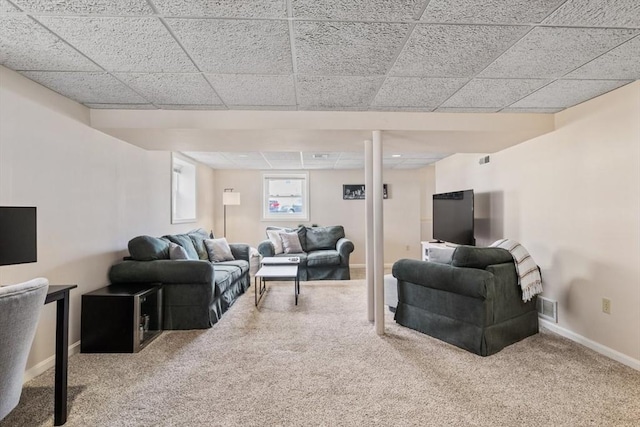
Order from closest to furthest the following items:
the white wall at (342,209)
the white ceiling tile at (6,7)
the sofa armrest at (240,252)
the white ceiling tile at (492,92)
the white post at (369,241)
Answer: the white ceiling tile at (6,7)
the white ceiling tile at (492,92)
the white post at (369,241)
the sofa armrest at (240,252)
the white wall at (342,209)

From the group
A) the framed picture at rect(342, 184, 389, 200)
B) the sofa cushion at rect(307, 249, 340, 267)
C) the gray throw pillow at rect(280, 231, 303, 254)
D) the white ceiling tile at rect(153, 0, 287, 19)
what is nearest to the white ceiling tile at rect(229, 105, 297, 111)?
the white ceiling tile at rect(153, 0, 287, 19)

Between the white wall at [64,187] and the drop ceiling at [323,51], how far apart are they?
0.24 metres

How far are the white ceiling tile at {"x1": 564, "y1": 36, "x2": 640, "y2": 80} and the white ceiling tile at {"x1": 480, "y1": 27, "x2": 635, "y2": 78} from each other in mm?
70

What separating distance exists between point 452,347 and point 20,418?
9.79 feet

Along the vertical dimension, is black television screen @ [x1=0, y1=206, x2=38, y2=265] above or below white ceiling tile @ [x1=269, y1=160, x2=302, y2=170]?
below

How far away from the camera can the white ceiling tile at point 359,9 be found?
1505mm

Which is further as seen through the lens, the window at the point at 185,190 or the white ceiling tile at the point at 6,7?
the window at the point at 185,190

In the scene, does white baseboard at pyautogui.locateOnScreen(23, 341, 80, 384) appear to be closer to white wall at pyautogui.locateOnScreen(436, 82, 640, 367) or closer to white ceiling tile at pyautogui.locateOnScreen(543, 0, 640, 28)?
white ceiling tile at pyautogui.locateOnScreen(543, 0, 640, 28)

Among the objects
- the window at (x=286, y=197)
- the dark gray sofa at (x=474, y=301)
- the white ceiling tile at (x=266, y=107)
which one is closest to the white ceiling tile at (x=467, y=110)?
the dark gray sofa at (x=474, y=301)

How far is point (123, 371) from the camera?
241cm

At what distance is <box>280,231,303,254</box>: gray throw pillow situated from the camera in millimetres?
5996

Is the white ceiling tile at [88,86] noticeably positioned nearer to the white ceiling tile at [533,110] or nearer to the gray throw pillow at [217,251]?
the gray throw pillow at [217,251]

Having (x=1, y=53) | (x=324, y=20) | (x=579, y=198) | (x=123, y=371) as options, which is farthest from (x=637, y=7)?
(x=123, y=371)

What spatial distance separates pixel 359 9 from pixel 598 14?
1166mm
